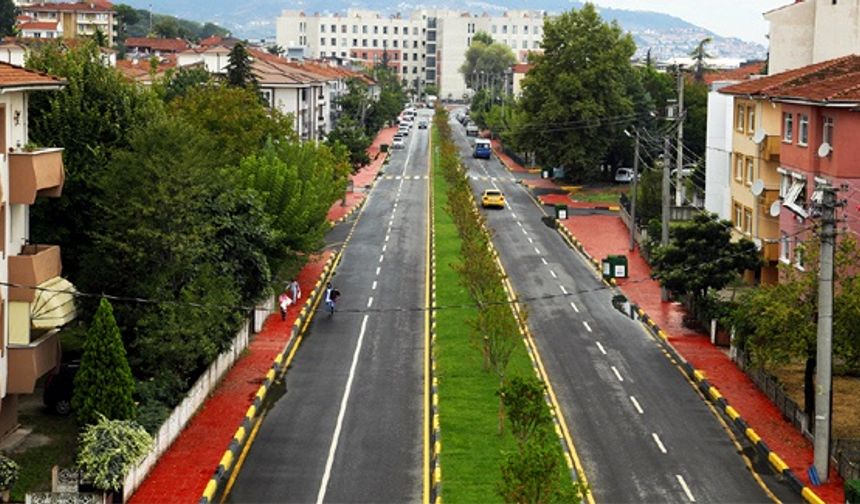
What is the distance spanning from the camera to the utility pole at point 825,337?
32156 mm

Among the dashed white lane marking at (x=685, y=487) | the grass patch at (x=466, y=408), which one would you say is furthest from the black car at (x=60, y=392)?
the dashed white lane marking at (x=685, y=487)

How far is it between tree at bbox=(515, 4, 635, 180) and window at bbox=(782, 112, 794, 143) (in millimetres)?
46583

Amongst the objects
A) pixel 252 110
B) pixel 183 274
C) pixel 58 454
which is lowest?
pixel 58 454

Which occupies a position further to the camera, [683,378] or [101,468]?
[683,378]

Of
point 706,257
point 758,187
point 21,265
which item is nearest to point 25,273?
point 21,265

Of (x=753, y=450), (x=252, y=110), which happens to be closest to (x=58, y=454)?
(x=753, y=450)

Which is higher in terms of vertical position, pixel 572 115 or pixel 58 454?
pixel 572 115

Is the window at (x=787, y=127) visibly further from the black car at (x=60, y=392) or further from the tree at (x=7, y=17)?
the tree at (x=7, y=17)

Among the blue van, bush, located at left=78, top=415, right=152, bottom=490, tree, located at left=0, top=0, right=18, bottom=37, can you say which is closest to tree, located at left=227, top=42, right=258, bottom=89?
the blue van

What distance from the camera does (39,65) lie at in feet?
144

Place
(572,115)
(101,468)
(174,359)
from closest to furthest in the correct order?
1. (101,468)
2. (174,359)
3. (572,115)

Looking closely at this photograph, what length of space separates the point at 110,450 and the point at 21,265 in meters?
6.12

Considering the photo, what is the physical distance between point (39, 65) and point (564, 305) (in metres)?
22.6

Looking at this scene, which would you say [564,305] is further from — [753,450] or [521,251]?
[753,450]
